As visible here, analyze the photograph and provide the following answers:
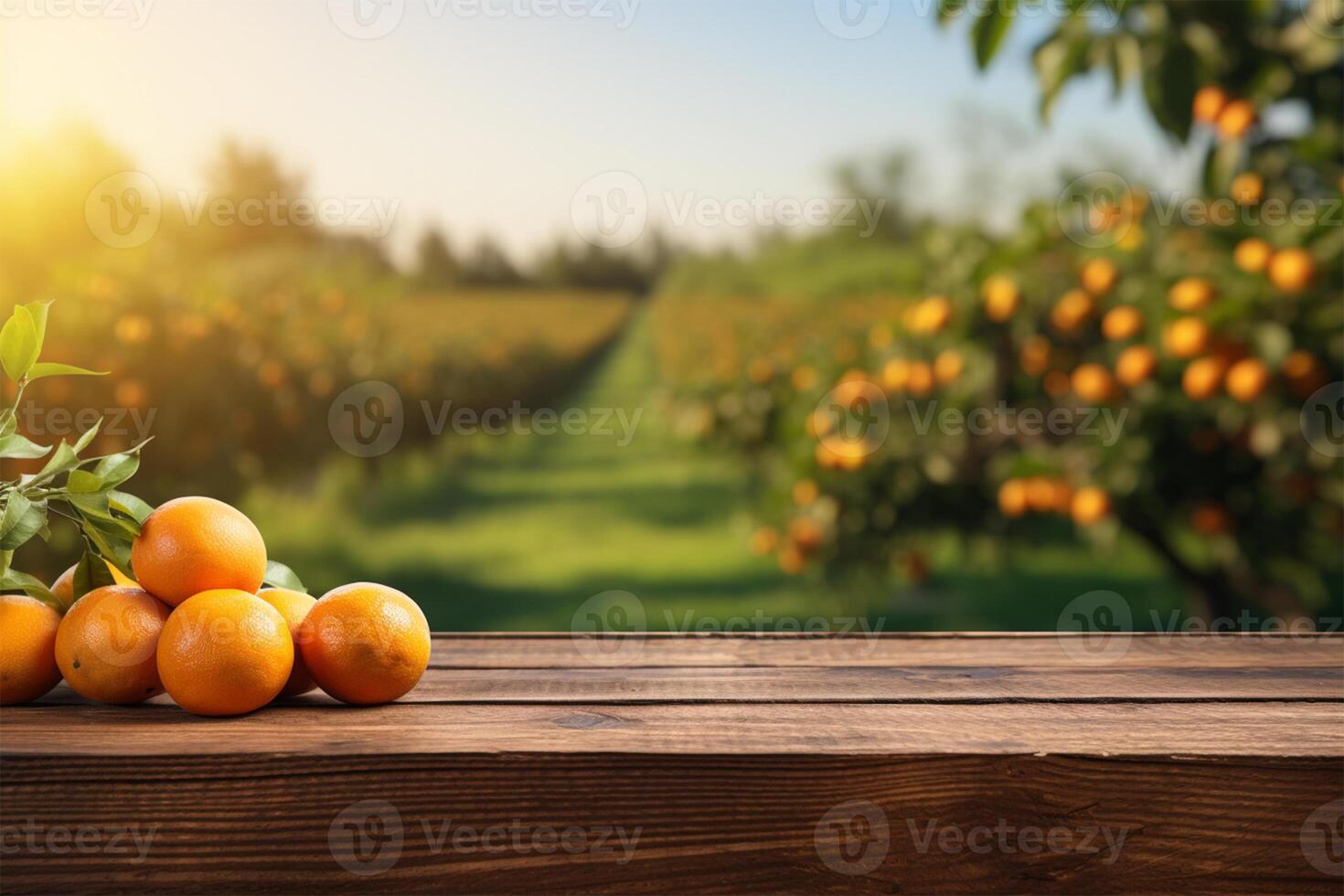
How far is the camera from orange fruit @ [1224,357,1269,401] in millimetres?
2021

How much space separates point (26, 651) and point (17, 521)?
3.8 inches

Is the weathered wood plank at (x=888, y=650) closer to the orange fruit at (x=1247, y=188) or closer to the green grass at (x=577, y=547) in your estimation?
the orange fruit at (x=1247, y=188)

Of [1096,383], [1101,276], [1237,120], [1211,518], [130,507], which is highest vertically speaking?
[1237,120]

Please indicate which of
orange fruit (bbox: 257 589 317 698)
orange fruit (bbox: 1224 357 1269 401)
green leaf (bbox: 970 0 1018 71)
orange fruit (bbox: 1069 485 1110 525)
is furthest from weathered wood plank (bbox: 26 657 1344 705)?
orange fruit (bbox: 1069 485 1110 525)

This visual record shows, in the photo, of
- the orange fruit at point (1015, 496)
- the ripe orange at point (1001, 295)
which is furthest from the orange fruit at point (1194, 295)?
the orange fruit at point (1015, 496)

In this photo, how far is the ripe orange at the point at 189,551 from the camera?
83 centimetres

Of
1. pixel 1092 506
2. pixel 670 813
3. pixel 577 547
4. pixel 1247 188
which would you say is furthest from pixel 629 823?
pixel 577 547

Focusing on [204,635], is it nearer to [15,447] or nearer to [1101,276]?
[15,447]

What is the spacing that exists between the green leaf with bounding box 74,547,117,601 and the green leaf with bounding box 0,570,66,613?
16mm

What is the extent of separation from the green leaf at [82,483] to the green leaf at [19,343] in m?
0.11

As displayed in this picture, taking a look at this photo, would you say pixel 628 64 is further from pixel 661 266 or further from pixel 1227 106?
pixel 1227 106

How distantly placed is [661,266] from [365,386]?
1139mm

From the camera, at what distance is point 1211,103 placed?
82.4 inches

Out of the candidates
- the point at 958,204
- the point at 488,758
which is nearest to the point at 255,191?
the point at 958,204
